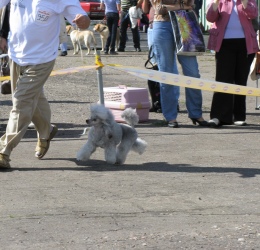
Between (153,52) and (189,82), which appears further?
(153,52)

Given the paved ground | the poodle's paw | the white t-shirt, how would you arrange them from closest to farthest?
the paved ground, the white t-shirt, the poodle's paw

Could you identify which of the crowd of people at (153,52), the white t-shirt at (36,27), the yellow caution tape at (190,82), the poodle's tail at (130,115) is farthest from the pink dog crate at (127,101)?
the white t-shirt at (36,27)

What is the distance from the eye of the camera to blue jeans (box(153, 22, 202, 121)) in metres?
11.3

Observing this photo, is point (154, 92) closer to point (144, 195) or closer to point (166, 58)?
point (166, 58)

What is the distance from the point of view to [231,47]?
11.4m

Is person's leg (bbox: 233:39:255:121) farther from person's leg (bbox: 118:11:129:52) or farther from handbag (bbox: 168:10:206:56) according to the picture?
person's leg (bbox: 118:11:129:52)

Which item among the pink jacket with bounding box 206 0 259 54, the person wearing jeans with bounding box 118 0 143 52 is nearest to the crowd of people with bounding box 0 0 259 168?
the pink jacket with bounding box 206 0 259 54

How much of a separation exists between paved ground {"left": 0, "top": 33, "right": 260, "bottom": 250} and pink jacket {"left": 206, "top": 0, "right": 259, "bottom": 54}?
1.10 metres

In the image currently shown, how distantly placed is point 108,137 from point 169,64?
2.96 meters

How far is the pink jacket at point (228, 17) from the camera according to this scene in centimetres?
1120

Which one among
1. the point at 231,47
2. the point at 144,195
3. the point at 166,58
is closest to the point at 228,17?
the point at 231,47

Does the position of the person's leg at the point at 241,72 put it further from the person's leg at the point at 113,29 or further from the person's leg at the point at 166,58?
the person's leg at the point at 113,29

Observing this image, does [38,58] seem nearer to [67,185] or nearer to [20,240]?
[67,185]

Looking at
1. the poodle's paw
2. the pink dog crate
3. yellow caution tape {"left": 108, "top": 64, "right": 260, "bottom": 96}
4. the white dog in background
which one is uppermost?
yellow caution tape {"left": 108, "top": 64, "right": 260, "bottom": 96}
